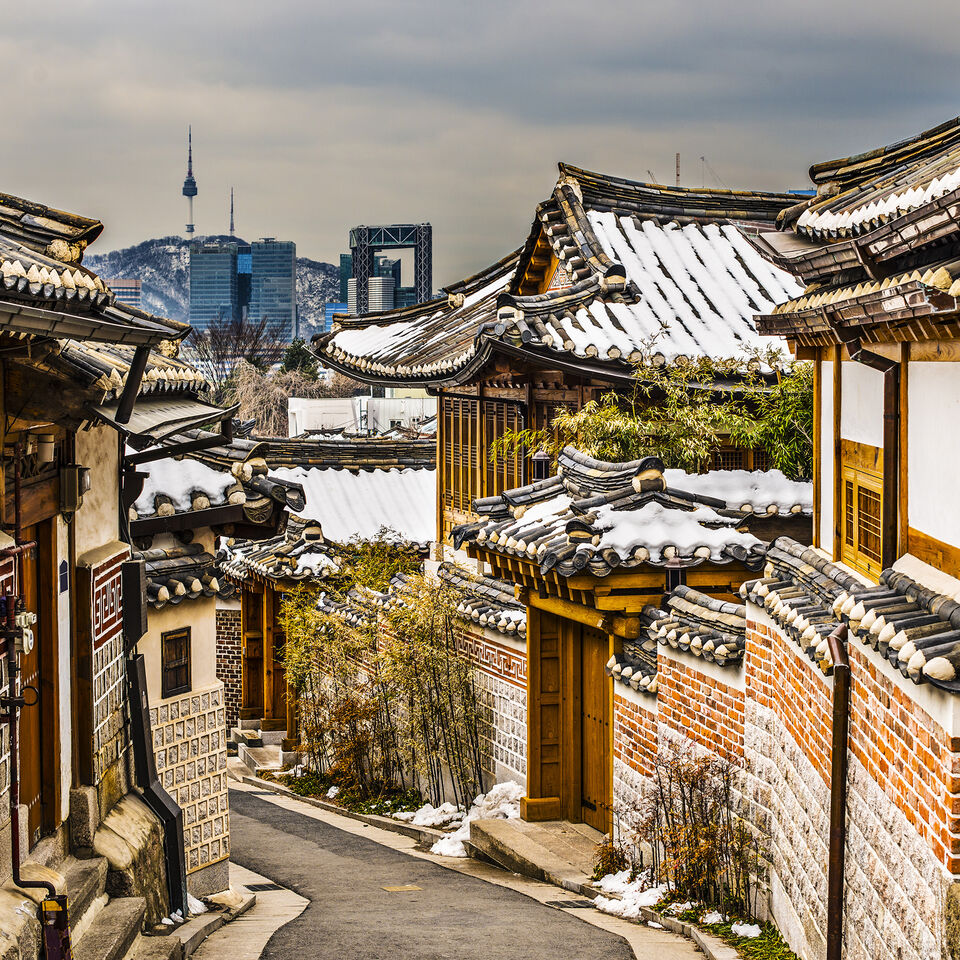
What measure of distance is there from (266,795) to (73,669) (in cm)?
1148

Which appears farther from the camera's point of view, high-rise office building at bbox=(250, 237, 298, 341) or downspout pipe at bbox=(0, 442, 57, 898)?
high-rise office building at bbox=(250, 237, 298, 341)

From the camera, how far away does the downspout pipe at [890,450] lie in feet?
23.7

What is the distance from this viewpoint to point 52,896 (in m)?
7.55

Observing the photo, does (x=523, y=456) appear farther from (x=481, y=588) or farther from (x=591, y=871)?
(x=591, y=871)

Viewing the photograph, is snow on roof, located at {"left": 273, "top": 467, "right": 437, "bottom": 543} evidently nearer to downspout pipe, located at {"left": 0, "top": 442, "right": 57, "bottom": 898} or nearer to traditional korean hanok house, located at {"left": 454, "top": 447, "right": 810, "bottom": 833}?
traditional korean hanok house, located at {"left": 454, "top": 447, "right": 810, "bottom": 833}

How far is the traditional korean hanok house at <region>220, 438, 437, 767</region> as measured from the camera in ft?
79.3

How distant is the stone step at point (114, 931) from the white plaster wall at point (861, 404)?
228 inches

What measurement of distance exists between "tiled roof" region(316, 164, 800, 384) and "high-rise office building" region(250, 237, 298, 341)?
15681 cm

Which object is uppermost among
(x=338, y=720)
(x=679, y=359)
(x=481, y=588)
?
(x=679, y=359)

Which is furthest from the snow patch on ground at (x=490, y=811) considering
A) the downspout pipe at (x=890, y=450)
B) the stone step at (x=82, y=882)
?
the downspout pipe at (x=890, y=450)

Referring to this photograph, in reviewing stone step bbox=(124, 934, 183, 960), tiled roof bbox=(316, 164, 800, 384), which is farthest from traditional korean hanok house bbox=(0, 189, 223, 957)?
tiled roof bbox=(316, 164, 800, 384)

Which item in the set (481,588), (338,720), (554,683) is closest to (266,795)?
(338,720)

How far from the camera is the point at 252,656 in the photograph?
88.2 ft

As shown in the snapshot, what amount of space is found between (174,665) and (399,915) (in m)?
3.35
